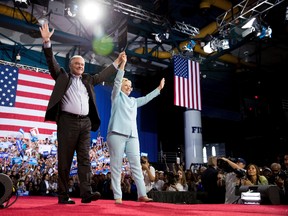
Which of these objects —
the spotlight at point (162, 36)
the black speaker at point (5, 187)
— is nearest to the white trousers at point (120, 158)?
the black speaker at point (5, 187)

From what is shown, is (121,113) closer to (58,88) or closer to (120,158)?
(120,158)

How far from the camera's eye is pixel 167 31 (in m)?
9.12

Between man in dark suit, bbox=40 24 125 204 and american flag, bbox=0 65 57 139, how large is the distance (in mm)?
6634

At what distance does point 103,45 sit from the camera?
944 cm

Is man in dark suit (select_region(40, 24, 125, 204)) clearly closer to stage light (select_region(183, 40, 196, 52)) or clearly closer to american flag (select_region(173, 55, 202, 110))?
american flag (select_region(173, 55, 202, 110))

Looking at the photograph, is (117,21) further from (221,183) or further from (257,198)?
(257,198)

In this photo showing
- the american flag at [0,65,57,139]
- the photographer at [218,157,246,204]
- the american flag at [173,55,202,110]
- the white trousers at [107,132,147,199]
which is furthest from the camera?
the american flag at [0,65,57,139]

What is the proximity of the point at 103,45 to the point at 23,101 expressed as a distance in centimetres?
290

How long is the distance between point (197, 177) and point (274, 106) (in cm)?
694

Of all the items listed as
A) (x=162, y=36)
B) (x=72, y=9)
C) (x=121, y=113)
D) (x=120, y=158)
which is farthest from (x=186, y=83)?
(x=120, y=158)

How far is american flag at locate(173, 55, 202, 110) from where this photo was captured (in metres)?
8.57

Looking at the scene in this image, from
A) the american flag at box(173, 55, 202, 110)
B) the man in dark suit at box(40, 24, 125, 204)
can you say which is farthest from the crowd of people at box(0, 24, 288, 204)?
the american flag at box(173, 55, 202, 110)

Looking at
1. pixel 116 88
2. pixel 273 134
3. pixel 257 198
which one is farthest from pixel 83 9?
pixel 273 134

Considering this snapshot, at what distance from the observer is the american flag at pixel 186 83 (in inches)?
337
